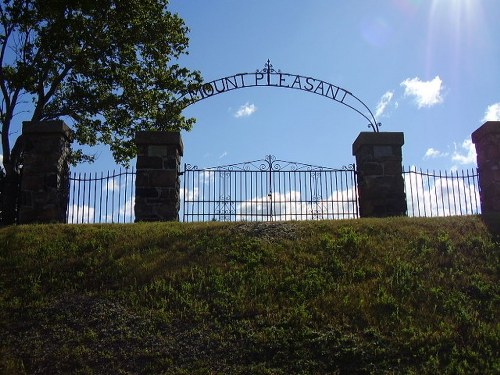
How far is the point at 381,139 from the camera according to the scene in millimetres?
11734

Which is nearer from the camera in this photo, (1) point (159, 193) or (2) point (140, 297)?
(2) point (140, 297)

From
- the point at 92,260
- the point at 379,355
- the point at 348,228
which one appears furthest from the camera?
the point at 348,228

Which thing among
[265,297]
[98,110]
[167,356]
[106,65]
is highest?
[106,65]

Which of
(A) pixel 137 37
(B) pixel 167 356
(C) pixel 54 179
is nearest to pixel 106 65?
(A) pixel 137 37

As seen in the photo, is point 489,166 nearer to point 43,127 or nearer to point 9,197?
point 43,127

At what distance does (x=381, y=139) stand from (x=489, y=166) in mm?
2237

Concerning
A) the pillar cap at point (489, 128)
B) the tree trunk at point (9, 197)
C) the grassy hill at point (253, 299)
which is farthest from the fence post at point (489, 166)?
the tree trunk at point (9, 197)

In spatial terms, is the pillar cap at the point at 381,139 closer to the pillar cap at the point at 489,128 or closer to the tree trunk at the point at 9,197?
the pillar cap at the point at 489,128

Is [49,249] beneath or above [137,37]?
beneath

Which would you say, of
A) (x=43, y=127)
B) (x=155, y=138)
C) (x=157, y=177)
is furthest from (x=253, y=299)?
(x=43, y=127)

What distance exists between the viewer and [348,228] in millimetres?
8789

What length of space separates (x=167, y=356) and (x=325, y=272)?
250 cm

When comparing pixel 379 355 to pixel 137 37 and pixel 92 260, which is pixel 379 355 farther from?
pixel 137 37

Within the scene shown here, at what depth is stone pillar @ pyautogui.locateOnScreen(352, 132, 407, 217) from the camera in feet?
37.1
